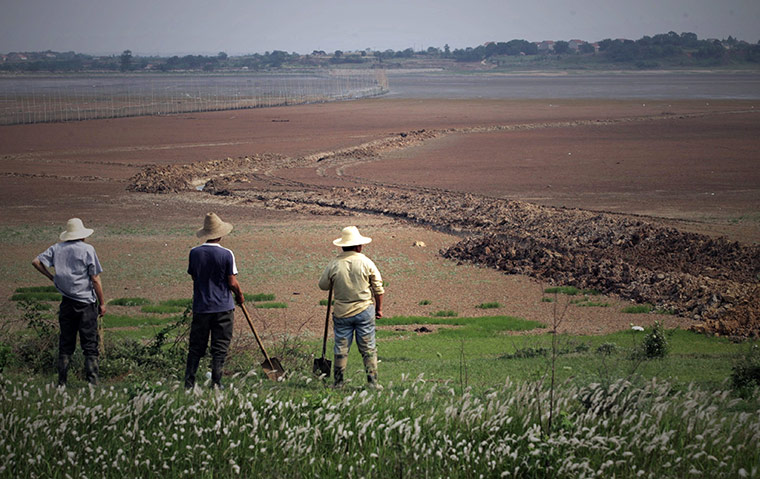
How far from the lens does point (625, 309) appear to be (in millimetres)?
16375

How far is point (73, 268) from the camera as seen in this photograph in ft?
28.6

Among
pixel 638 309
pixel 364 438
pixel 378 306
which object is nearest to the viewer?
pixel 364 438

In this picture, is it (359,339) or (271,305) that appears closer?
(359,339)

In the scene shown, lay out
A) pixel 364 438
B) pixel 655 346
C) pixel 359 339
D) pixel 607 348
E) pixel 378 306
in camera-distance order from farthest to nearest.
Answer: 1. pixel 607 348
2. pixel 655 346
3. pixel 378 306
4. pixel 359 339
5. pixel 364 438

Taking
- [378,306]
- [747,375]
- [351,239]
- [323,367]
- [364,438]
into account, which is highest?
[351,239]

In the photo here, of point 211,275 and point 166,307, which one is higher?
point 211,275

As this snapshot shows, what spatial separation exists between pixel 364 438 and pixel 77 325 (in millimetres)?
4264

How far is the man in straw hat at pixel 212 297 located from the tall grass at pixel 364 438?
5.64 ft

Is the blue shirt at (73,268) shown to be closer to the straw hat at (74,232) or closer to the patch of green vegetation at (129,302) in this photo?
the straw hat at (74,232)

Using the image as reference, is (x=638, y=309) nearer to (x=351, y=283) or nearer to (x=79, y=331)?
(x=351, y=283)

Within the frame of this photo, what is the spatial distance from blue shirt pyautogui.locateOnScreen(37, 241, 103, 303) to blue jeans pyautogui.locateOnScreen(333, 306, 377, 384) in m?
2.91

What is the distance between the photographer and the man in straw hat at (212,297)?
857 cm

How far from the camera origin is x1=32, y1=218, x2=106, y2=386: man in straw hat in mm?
8703

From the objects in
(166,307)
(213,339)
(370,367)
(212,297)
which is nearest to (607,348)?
(370,367)
